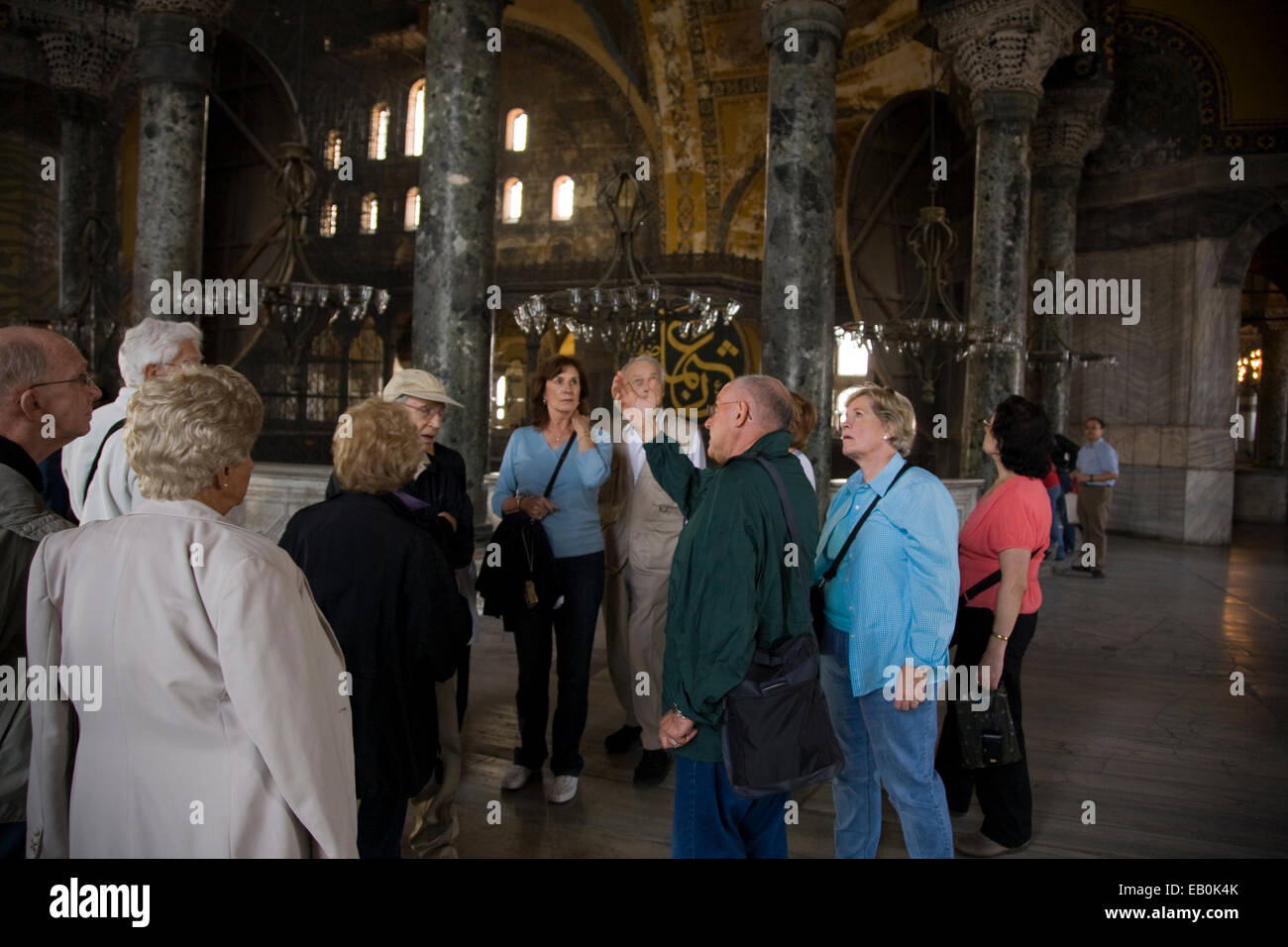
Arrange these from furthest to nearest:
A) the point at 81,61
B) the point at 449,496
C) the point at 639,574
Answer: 1. the point at 81,61
2. the point at 639,574
3. the point at 449,496

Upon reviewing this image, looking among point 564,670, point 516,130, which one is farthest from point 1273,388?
point 564,670

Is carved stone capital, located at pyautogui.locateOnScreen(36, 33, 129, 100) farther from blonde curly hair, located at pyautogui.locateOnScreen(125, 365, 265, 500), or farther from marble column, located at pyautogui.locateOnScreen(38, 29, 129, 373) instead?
blonde curly hair, located at pyautogui.locateOnScreen(125, 365, 265, 500)

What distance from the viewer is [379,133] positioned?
1917 cm

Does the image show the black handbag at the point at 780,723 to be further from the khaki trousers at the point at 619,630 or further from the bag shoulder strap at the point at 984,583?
the khaki trousers at the point at 619,630

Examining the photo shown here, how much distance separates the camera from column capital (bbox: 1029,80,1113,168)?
1188 centimetres

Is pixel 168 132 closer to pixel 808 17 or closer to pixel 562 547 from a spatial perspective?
pixel 808 17

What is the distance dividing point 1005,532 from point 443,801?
6.70 ft

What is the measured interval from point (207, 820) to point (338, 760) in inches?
8.9

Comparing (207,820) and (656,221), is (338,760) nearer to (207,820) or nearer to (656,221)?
(207,820)

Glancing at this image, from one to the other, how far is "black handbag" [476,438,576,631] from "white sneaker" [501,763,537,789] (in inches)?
22.7

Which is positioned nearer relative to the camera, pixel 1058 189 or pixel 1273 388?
pixel 1058 189

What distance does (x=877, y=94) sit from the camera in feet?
47.0
